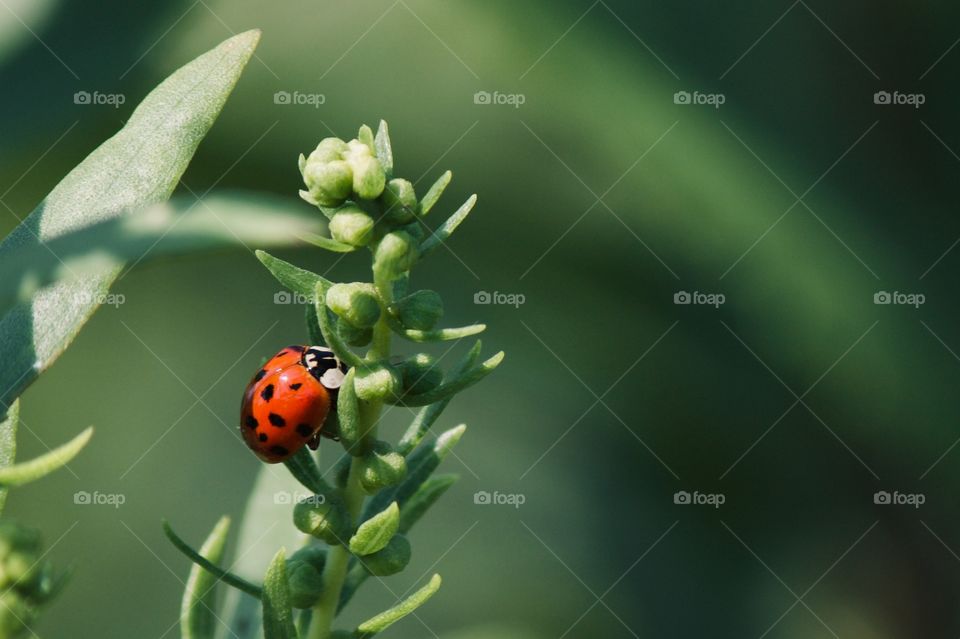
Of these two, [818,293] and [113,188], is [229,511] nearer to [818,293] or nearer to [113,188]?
[818,293]

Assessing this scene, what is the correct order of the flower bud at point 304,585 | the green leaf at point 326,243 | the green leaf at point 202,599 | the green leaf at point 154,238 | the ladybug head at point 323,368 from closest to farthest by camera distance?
the green leaf at point 154,238 → the green leaf at point 326,243 → the flower bud at point 304,585 → the green leaf at point 202,599 → the ladybug head at point 323,368

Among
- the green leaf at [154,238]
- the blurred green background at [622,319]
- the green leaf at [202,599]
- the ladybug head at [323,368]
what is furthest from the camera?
the blurred green background at [622,319]

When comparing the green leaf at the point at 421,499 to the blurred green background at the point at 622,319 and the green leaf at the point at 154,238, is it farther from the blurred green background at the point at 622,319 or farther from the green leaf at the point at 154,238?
the blurred green background at the point at 622,319

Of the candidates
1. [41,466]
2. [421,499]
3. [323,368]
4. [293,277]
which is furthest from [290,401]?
[41,466]

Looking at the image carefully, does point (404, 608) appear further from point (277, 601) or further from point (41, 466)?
point (41, 466)

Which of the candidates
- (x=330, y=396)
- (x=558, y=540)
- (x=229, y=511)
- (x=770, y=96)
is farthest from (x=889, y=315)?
(x=330, y=396)

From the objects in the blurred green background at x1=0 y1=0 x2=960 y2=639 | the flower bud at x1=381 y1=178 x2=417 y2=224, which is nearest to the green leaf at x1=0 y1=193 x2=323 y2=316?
the flower bud at x1=381 y1=178 x2=417 y2=224

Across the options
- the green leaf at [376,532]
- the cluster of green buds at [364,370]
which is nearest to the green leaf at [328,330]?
the cluster of green buds at [364,370]
